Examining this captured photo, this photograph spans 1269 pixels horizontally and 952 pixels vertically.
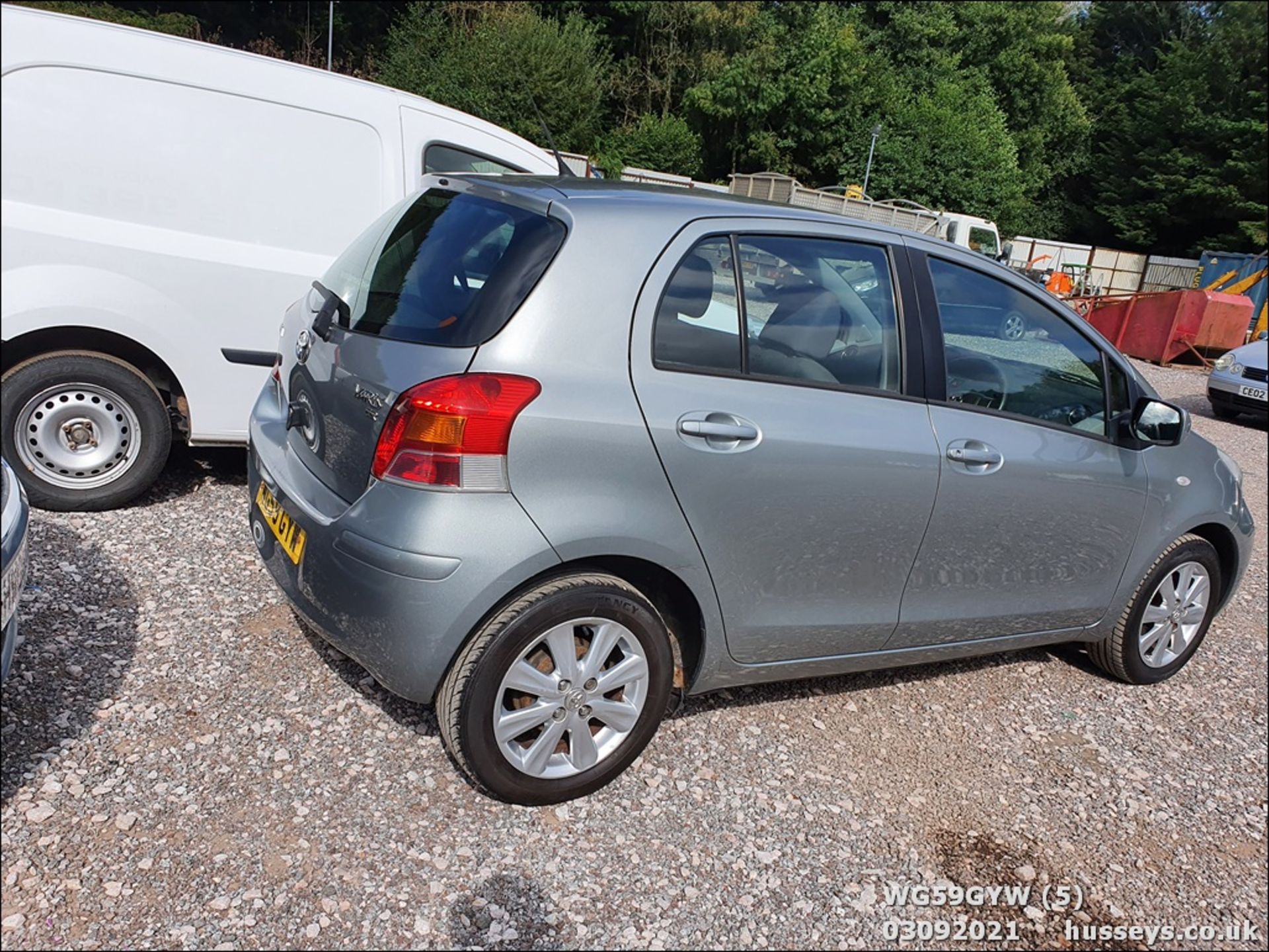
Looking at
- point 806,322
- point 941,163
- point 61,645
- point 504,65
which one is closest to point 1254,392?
point 806,322

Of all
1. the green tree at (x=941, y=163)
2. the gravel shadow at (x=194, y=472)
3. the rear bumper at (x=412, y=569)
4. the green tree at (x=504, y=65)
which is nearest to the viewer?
the rear bumper at (x=412, y=569)

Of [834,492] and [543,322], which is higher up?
[543,322]

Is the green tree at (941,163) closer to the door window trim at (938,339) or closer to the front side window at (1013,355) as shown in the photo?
the front side window at (1013,355)

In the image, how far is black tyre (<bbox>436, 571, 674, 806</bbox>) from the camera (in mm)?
2662

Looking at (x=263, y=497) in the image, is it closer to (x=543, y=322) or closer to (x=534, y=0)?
(x=543, y=322)

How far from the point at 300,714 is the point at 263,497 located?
718mm

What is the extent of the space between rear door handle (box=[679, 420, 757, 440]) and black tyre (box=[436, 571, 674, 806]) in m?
0.49

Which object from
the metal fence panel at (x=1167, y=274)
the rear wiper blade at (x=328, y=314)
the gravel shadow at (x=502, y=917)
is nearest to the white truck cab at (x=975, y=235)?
the metal fence panel at (x=1167, y=274)

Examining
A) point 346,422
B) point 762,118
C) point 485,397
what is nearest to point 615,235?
point 485,397

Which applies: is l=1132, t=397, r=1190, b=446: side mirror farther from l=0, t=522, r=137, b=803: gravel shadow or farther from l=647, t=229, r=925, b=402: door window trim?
l=0, t=522, r=137, b=803: gravel shadow

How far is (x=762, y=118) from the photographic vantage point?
37.0m

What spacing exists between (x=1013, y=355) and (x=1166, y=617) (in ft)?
5.16

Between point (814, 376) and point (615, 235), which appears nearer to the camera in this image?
point (615, 235)

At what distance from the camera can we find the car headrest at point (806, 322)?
3.03 meters
